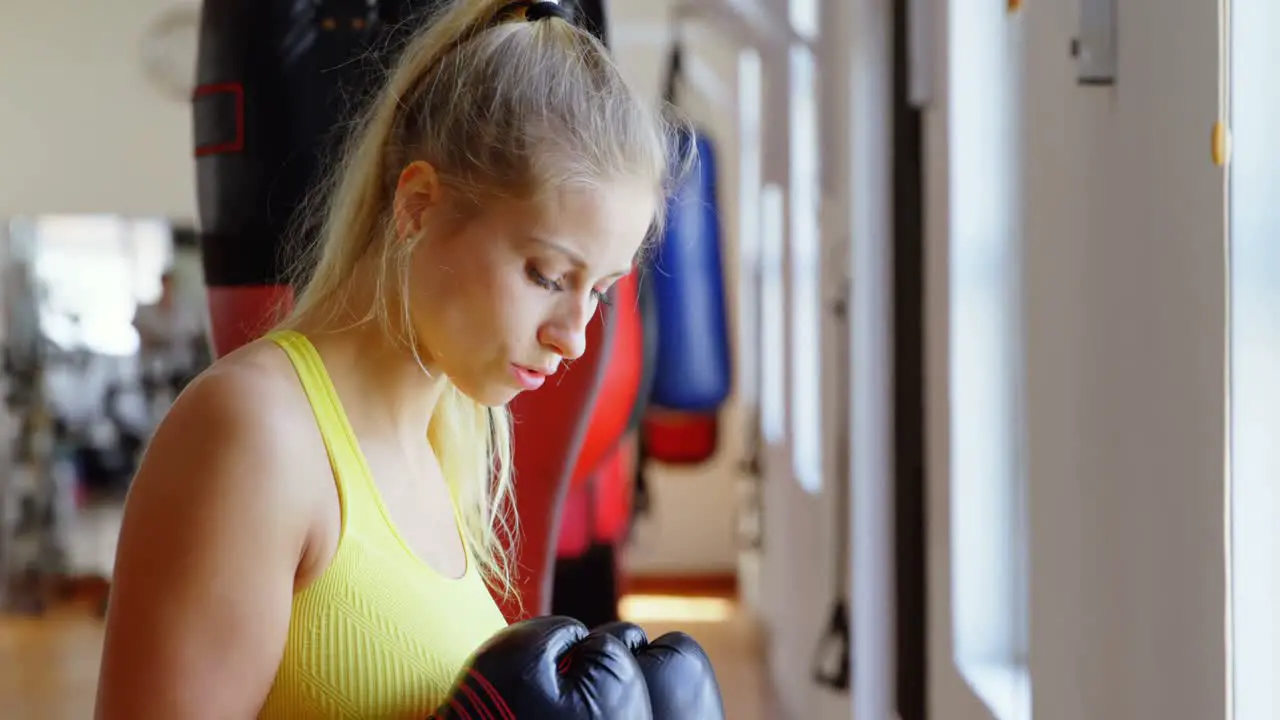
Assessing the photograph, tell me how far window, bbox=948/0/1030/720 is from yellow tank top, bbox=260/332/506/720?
4.88 feet

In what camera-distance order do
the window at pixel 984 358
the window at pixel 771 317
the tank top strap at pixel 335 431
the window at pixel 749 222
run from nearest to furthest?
1. the tank top strap at pixel 335 431
2. the window at pixel 984 358
3. the window at pixel 771 317
4. the window at pixel 749 222

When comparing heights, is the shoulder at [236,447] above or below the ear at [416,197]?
below

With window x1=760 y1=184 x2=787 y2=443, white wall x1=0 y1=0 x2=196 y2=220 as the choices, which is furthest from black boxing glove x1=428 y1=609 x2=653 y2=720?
white wall x1=0 y1=0 x2=196 y2=220

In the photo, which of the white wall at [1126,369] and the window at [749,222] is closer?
the white wall at [1126,369]

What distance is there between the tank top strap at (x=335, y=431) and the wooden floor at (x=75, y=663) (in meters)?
3.69

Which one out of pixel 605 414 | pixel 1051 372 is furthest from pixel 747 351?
pixel 1051 372

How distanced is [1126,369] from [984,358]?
95 cm

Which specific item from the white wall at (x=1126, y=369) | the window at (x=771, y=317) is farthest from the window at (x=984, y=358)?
the window at (x=771, y=317)

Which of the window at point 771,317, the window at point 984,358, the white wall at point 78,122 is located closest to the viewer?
the window at point 984,358

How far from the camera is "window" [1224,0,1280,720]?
1340 mm

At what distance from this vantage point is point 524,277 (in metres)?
1.24

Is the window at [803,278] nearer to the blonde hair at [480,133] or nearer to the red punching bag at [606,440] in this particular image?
the red punching bag at [606,440]

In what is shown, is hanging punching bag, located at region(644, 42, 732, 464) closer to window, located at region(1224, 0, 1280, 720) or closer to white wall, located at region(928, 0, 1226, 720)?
white wall, located at region(928, 0, 1226, 720)

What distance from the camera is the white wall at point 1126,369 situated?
4.61 ft
